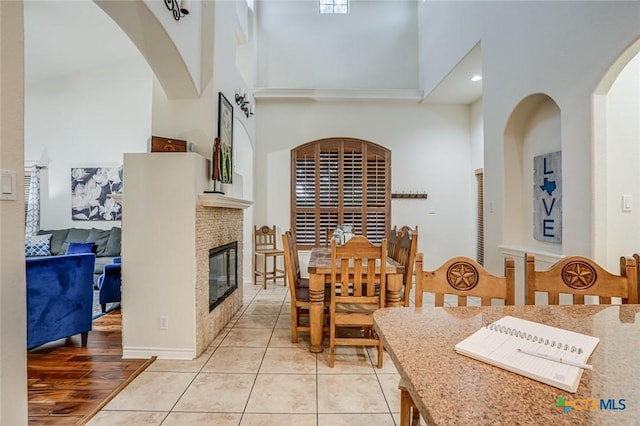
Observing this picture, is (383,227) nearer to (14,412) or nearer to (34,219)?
(14,412)

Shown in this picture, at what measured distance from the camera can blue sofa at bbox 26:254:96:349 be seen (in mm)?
2564

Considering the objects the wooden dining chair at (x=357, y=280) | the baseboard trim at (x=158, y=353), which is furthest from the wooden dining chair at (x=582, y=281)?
the baseboard trim at (x=158, y=353)

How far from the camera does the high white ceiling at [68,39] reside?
14.4 feet

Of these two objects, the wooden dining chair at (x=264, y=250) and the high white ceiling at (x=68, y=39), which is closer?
the high white ceiling at (x=68, y=39)

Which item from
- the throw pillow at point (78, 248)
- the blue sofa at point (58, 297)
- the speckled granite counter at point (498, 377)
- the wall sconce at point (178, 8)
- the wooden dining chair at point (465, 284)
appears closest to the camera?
the speckled granite counter at point (498, 377)

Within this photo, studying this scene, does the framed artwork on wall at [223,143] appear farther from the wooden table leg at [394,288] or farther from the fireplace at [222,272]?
the wooden table leg at [394,288]

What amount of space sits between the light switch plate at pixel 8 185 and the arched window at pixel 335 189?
438 centimetres

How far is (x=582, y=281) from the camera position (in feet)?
4.61

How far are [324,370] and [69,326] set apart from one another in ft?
7.34

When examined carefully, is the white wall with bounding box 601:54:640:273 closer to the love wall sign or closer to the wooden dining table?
the love wall sign

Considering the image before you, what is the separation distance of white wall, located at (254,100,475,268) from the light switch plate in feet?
14.4

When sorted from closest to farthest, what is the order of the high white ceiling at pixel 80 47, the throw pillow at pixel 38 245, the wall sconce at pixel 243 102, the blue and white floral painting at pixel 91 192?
1. the wall sconce at pixel 243 102
2. the high white ceiling at pixel 80 47
3. the throw pillow at pixel 38 245
4. the blue and white floral painting at pixel 91 192

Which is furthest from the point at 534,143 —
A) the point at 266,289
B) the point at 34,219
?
the point at 34,219

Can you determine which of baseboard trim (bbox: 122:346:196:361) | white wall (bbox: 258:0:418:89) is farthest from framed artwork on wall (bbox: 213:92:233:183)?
white wall (bbox: 258:0:418:89)
